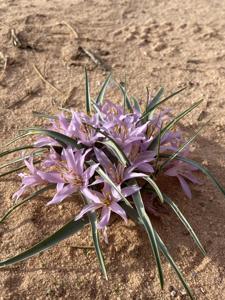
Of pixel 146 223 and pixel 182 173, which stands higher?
pixel 146 223

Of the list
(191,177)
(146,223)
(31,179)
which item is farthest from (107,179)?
(191,177)

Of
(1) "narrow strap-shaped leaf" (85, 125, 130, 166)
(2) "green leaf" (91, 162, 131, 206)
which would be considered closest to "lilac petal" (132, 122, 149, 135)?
(1) "narrow strap-shaped leaf" (85, 125, 130, 166)

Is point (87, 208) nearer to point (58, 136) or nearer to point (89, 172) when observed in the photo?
point (89, 172)

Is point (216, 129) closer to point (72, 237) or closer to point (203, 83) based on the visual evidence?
point (203, 83)

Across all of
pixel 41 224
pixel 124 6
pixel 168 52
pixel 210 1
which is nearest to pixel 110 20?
pixel 124 6

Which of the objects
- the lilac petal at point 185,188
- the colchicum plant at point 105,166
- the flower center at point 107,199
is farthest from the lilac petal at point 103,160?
the lilac petal at point 185,188

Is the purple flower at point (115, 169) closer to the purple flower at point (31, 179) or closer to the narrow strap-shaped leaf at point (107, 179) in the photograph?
the narrow strap-shaped leaf at point (107, 179)
